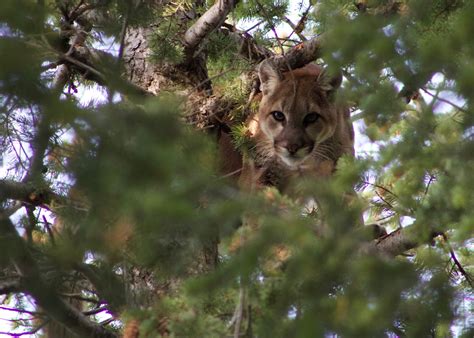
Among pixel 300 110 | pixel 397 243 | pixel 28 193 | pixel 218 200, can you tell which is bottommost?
pixel 218 200

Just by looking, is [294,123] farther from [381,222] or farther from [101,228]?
[101,228]

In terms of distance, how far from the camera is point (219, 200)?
2.67m

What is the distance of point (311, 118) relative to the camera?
6566 millimetres

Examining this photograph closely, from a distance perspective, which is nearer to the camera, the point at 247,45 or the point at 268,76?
the point at 247,45

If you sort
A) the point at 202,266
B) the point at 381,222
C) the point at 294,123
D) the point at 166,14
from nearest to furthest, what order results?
1. the point at 202,266
2. the point at 166,14
3. the point at 381,222
4. the point at 294,123

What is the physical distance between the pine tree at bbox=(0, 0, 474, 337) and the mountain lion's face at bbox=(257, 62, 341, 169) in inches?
54.8

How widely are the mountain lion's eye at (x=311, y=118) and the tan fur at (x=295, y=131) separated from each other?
19 millimetres

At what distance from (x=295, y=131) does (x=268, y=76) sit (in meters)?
0.56

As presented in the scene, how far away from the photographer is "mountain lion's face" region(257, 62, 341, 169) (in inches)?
252

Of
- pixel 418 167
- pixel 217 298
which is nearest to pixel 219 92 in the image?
pixel 418 167

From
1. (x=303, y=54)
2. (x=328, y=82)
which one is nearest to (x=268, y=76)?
(x=328, y=82)

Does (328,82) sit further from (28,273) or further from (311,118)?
(28,273)

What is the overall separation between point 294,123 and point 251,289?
3.68m

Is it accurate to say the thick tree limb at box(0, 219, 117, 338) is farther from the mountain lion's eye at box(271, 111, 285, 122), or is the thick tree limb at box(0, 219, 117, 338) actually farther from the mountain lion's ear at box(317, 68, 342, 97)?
the mountain lion's ear at box(317, 68, 342, 97)
